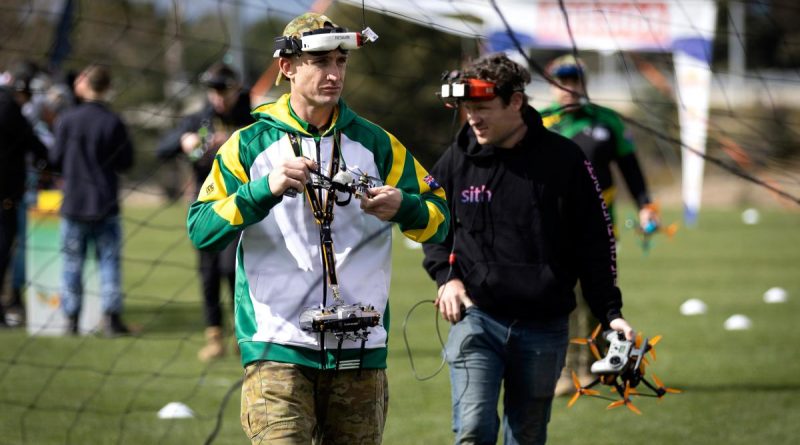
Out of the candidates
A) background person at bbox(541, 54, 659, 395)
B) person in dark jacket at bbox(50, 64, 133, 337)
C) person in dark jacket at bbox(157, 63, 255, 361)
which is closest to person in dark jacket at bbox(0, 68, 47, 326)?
person in dark jacket at bbox(50, 64, 133, 337)

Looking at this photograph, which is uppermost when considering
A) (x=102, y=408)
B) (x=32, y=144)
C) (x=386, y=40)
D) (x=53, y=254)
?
(x=386, y=40)

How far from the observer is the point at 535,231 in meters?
4.89

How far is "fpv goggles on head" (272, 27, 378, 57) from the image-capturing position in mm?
3926

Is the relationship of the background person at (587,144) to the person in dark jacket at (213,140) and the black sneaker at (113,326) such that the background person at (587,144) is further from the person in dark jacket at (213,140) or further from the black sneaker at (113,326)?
the black sneaker at (113,326)

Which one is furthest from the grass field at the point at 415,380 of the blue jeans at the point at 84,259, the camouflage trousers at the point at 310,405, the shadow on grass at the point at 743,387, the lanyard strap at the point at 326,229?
the lanyard strap at the point at 326,229

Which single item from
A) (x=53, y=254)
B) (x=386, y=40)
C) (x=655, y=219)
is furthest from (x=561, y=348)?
(x=386, y=40)

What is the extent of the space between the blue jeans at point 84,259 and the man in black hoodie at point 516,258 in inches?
223

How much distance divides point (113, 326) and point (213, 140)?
7.81 feet

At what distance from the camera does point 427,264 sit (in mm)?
5188

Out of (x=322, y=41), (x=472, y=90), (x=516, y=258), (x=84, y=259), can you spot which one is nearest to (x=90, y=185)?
(x=84, y=259)

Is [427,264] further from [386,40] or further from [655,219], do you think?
[386,40]

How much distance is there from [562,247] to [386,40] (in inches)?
839

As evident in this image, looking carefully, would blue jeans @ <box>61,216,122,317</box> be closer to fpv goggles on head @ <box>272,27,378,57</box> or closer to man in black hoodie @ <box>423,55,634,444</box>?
man in black hoodie @ <box>423,55,634,444</box>

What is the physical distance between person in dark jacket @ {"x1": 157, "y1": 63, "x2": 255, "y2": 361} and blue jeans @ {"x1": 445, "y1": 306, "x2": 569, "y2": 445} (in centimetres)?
358
